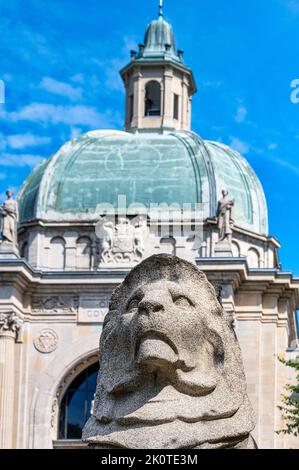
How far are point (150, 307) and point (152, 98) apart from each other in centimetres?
5246

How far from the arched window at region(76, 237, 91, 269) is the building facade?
0.10ft

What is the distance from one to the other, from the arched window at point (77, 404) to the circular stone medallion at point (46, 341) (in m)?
1.23

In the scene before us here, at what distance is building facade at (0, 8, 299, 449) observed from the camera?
54.2 metres

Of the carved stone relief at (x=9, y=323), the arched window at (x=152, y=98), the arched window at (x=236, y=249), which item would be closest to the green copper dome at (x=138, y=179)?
the arched window at (x=236, y=249)

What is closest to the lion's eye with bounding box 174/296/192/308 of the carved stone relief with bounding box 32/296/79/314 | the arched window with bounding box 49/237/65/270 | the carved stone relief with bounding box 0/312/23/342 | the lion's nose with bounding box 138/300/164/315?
the lion's nose with bounding box 138/300/164/315

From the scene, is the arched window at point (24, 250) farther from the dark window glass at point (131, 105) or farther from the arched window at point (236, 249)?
the dark window glass at point (131, 105)

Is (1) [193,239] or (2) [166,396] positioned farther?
(1) [193,239]

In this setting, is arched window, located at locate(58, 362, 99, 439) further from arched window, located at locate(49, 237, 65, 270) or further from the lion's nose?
the lion's nose

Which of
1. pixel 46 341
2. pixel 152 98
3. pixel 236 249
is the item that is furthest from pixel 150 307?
pixel 152 98

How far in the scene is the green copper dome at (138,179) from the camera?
193 ft

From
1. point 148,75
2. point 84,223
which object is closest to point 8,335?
point 84,223

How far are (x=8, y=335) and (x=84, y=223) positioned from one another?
17.1 ft
